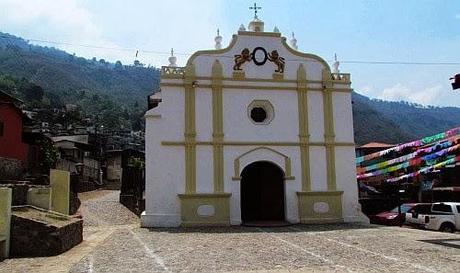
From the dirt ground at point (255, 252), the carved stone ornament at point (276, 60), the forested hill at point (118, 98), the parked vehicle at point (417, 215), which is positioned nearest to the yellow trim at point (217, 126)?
the carved stone ornament at point (276, 60)

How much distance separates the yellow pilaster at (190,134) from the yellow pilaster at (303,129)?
5.10 meters

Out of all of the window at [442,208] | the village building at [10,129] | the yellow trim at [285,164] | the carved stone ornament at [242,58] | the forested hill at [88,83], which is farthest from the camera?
the forested hill at [88,83]

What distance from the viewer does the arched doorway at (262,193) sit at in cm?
2288

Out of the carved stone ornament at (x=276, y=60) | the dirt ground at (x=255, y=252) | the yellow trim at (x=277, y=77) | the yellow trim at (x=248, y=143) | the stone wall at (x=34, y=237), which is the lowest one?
the dirt ground at (x=255, y=252)

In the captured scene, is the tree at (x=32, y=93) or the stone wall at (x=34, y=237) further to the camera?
the tree at (x=32, y=93)

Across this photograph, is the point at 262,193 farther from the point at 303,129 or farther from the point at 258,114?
the point at 258,114

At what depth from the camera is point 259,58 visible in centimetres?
2292

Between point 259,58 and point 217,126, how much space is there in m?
3.95

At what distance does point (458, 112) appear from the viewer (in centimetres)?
17450

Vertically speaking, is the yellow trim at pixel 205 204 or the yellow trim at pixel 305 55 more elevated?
the yellow trim at pixel 305 55

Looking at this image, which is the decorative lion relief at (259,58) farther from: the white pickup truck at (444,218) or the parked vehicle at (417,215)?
the white pickup truck at (444,218)

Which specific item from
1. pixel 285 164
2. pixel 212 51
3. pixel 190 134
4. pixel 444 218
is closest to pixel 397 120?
pixel 444 218

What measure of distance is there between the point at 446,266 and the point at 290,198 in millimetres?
11885

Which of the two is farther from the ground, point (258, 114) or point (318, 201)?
point (258, 114)
